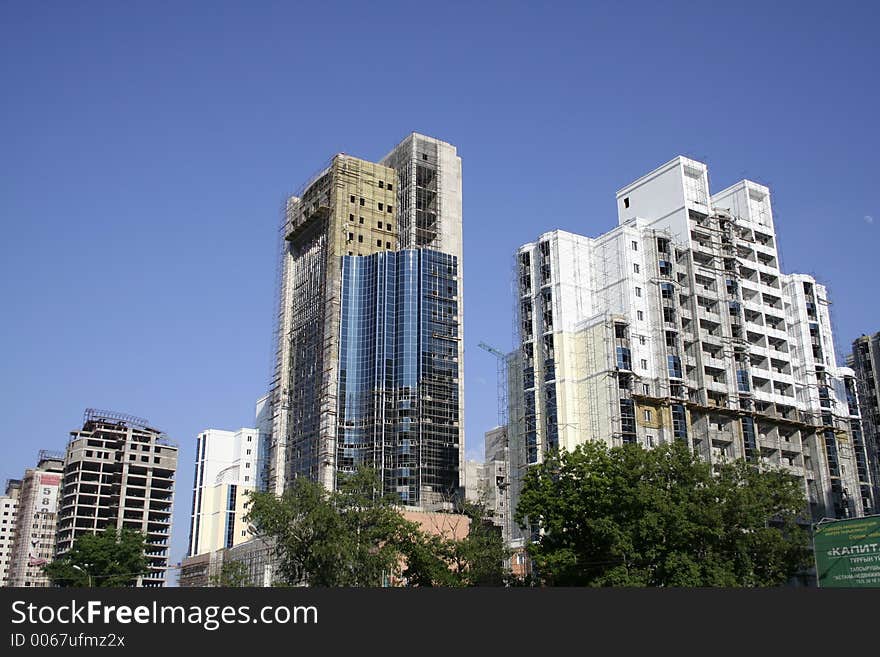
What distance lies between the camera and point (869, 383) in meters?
134

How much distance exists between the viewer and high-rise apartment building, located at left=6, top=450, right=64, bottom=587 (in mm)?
180875

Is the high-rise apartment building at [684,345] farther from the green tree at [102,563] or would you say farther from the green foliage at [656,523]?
the green tree at [102,563]

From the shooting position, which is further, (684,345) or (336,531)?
(684,345)

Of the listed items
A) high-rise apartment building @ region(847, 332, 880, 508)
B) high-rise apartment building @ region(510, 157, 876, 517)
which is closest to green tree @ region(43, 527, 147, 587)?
high-rise apartment building @ region(510, 157, 876, 517)

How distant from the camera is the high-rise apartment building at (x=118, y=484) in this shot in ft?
558

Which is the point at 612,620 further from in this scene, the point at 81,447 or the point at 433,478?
the point at 81,447

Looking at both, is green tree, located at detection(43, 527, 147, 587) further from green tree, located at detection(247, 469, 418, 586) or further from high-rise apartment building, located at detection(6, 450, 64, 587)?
high-rise apartment building, located at detection(6, 450, 64, 587)

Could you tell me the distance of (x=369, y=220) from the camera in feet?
440

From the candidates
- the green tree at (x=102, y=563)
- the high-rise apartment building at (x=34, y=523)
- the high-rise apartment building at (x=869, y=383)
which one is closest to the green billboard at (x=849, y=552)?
the green tree at (x=102, y=563)

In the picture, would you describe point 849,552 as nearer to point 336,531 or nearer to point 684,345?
point 336,531

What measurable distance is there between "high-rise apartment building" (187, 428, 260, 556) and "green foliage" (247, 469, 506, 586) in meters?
111

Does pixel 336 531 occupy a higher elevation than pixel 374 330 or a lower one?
lower

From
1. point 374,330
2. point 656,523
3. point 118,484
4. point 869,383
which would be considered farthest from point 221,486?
point 656,523

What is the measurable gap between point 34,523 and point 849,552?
178 meters
